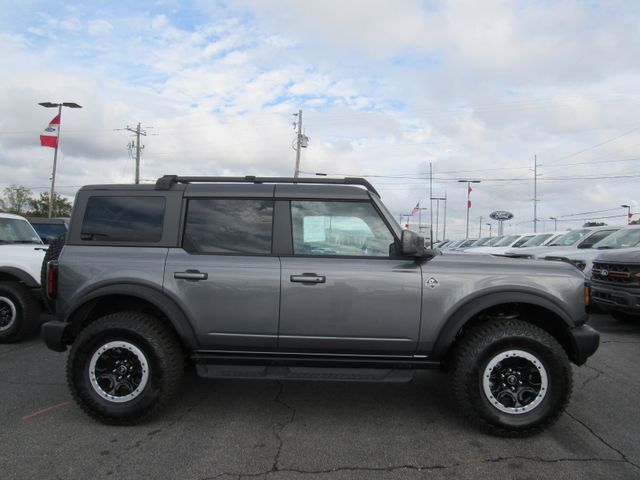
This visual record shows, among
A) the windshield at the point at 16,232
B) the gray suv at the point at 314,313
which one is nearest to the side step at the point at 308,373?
the gray suv at the point at 314,313

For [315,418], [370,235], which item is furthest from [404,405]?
[370,235]

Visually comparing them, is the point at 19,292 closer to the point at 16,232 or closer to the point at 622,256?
the point at 16,232

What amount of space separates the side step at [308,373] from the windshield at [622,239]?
774 centimetres

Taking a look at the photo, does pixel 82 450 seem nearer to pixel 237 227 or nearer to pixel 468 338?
pixel 237 227

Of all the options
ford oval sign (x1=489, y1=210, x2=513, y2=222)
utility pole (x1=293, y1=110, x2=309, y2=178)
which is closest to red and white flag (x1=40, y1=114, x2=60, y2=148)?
utility pole (x1=293, y1=110, x2=309, y2=178)

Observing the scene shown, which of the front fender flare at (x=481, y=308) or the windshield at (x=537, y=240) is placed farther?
the windshield at (x=537, y=240)

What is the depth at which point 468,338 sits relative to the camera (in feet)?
12.4

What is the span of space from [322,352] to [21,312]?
4.81 m

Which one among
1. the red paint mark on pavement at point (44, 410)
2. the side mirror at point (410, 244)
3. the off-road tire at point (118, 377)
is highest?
the side mirror at point (410, 244)

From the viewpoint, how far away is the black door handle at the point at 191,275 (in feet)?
12.4

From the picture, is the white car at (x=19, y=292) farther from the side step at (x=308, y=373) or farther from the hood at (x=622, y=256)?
the hood at (x=622, y=256)

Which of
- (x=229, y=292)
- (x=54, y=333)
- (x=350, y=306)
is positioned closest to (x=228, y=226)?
(x=229, y=292)

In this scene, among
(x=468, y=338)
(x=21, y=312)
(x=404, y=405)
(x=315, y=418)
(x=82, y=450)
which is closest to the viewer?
(x=82, y=450)

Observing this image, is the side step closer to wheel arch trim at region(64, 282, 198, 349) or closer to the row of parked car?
wheel arch trim at region(64, 282, 198, 349)
